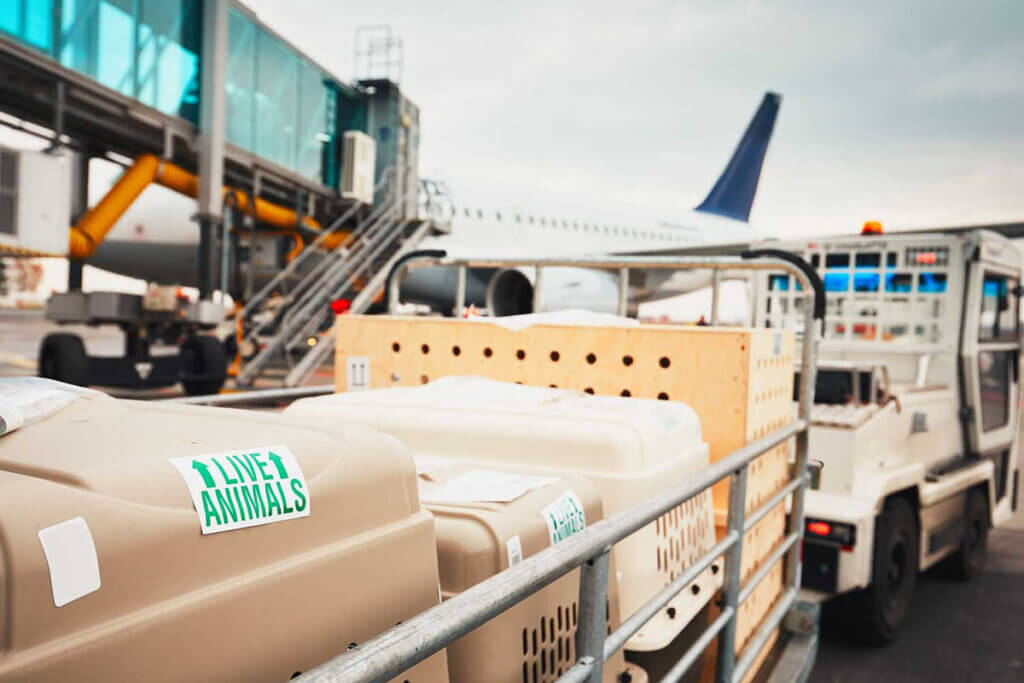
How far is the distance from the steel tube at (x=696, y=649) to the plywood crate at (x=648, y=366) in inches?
20.4

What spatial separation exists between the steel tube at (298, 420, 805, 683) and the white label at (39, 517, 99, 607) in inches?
10.4

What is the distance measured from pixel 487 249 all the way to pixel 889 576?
13.4 meters

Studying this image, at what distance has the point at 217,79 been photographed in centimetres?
1123

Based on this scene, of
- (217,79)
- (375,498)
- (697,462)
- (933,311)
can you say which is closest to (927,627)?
(933,311)

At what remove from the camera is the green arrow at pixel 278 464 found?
1117 millimetres

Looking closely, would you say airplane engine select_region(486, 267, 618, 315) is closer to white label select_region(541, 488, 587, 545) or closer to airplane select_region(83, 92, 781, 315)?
airplane select_region(83, 92, 781, 315)

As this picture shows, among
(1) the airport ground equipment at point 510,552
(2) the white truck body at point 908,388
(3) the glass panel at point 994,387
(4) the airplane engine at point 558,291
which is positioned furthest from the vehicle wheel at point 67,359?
(3) the glass panel at point 994,387

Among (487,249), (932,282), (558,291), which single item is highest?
(487,249)

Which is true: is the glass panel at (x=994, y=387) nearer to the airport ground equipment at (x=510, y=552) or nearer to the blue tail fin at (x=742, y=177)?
the airport ground equipment at (x=510, y=552)

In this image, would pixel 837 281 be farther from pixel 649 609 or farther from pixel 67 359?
pixel 67 359

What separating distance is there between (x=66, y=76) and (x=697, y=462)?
9.28m

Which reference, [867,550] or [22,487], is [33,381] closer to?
[22,487]

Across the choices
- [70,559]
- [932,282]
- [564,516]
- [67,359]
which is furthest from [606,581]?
[67,359]

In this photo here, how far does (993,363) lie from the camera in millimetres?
5668
